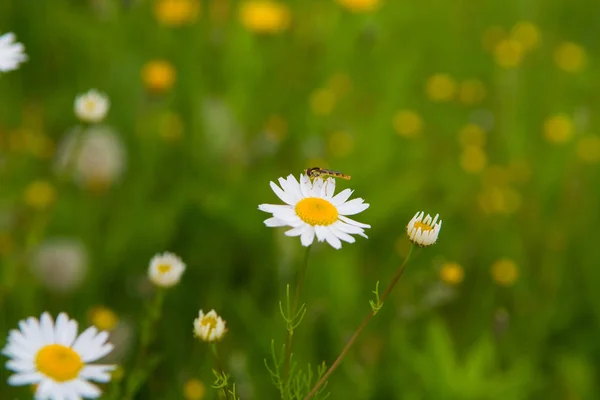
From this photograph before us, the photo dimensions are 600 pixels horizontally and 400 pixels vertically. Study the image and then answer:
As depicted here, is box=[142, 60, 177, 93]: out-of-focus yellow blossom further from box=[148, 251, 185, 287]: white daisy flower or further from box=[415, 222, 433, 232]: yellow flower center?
box=[415, 222, 433, 232]: yellow flower center

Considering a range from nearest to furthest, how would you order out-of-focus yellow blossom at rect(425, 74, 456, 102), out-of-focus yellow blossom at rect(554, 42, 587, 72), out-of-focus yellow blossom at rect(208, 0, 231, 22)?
out-of-focus yellow blossom at rect(425, 74, 456, 102), out-of-focus yellow blossom at rect(208, 0, 231, 22), out-of-focus yellow blossom at rect(554, 42, 587, 72)

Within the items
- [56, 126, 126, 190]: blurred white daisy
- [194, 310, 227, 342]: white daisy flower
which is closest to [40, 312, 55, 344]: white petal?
[194, 310, 227, 342]: white daisy flower

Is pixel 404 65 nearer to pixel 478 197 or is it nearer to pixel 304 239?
pixel 478 197

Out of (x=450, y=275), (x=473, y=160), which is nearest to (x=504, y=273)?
(x=450, y=275)

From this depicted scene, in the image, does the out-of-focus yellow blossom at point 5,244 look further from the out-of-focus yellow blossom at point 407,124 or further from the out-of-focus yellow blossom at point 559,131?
the out-of-focus yellow blossom at point 559,131

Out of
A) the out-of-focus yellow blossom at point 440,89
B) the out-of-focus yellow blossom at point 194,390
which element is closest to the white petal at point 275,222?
the out-of-focus yellow blossom at point 194,390
